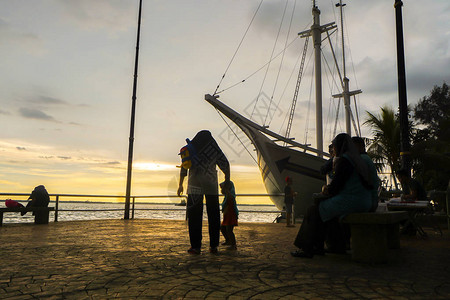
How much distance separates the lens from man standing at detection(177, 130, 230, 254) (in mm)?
4777

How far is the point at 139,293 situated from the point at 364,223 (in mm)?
2563

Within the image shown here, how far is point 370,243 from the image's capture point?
3867 millimetres

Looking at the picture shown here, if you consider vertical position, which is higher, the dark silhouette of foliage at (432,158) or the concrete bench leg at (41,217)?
the dark silhouette of foliage at (432,158)

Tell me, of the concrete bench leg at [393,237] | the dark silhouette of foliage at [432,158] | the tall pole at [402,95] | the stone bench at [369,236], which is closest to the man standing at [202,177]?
the stone bench at [369,236]

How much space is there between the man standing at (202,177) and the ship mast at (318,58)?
50.0ft

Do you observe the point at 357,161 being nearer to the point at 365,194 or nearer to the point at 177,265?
the point at 365,194

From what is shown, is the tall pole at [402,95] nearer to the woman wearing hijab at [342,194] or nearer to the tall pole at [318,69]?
the woman wearing hijab at [342,194]

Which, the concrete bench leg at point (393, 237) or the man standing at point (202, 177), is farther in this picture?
the concrete bench leg at point (393, 237)

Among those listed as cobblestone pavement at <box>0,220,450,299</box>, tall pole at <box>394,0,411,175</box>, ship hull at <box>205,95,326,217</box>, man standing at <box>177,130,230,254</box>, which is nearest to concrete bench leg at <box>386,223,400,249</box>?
cobblestone pavement at <box>0,220,450,299</box>

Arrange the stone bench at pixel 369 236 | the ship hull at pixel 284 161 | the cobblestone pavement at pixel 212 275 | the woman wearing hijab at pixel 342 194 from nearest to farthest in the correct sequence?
1. the cobblestone pavement at pixel 212 275
2. the stone bench at pixel 369 236
3. the woman wearing hijab at pixel 342 194
4. the ship hull at pixel 284 161

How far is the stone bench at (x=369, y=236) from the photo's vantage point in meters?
3.76

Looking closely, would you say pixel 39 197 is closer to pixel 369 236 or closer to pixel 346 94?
pixel 369 236

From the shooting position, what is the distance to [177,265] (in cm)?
372

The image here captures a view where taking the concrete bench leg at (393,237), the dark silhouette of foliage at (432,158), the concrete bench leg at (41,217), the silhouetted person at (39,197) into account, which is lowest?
the concrete bench leg at (41,217)
